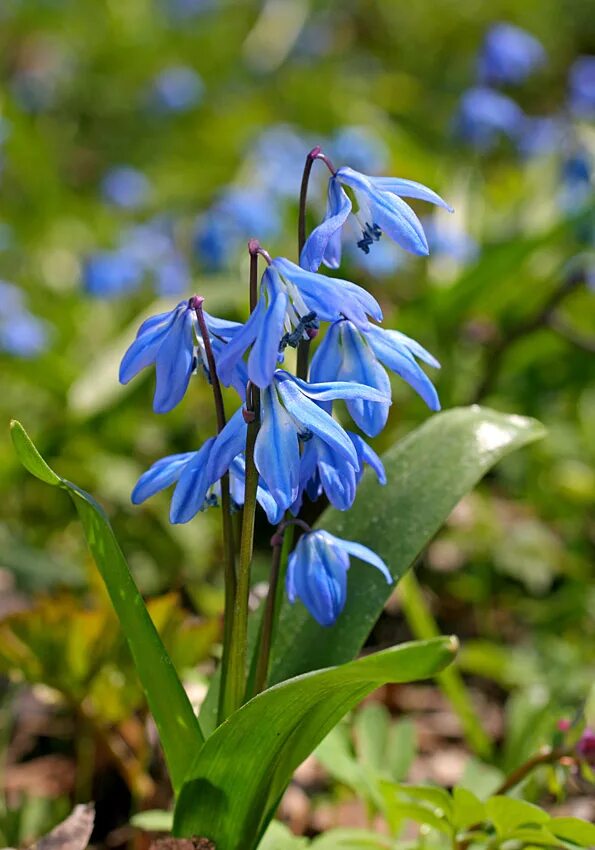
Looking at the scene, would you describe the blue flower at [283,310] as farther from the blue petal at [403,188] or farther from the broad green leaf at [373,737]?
the broad green leaf at [373,737]

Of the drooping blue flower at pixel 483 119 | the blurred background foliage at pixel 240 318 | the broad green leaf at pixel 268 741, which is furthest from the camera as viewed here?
the drooping blue flower at pixel 483 119

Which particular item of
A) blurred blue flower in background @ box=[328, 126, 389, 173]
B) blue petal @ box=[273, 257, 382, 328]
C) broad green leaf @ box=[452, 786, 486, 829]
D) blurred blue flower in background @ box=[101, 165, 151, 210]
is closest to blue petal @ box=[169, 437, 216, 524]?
blue petal @ box=[273, 257, 382, 328]

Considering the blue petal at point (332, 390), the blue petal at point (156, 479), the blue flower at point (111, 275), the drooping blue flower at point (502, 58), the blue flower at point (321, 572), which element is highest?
the drooping blue flower at point (502, 58)

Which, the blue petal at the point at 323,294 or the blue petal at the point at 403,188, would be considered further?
the blue petal at the point at 403,188

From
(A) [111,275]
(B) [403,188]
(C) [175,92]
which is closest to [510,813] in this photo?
(B) [403,188]

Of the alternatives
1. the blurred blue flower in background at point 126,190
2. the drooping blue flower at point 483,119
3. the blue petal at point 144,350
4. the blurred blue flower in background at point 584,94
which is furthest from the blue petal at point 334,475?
the blurred blue flower in background at point 126,190

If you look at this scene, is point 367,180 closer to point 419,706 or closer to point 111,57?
Result: point 419,706
